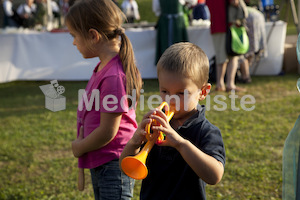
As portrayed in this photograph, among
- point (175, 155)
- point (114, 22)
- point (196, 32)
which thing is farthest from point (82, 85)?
point (175, 155)

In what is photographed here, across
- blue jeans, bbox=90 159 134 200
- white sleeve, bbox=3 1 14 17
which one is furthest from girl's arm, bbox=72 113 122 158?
white sleeve, bbox=3 1 14 17

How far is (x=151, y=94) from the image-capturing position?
5922 millimetres

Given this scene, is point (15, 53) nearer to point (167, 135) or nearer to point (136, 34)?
point (136, 34)

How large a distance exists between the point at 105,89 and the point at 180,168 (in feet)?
1.74

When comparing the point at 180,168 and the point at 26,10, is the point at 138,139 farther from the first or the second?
the point at 26,10

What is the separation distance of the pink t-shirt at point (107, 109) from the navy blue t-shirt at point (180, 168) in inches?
14.8

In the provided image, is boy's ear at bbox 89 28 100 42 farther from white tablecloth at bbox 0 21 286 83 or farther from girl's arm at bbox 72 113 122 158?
white tablecloth at bbox 0 21 286 83

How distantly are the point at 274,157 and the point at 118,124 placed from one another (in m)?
2.11

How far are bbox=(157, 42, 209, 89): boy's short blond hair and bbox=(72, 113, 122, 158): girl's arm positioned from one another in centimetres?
46

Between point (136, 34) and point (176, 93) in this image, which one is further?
point (136, 34)

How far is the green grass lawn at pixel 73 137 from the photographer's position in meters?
2.99

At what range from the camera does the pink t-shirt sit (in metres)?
1.73

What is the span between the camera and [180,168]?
1412mm

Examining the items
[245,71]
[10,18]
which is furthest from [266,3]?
[10,18]
